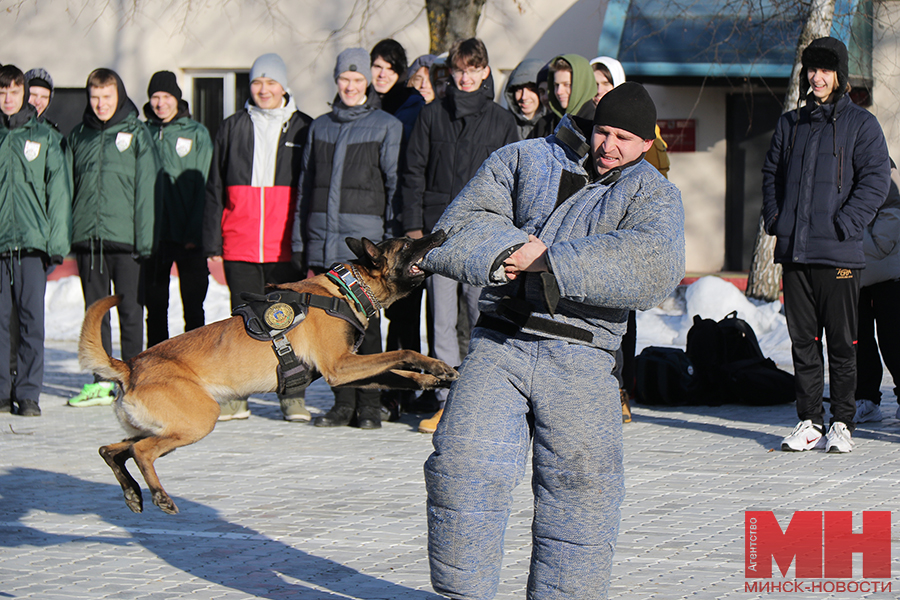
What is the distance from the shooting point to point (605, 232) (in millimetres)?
3121

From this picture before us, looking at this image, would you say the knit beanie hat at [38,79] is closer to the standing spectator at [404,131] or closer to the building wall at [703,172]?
the standing spectator at [404,131]

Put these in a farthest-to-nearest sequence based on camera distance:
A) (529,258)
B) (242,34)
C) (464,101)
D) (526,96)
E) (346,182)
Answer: (242,34)
(526,96)
(346,182)
(464,101)
(529,258)

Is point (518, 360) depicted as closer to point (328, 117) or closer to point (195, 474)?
point (195, 474)

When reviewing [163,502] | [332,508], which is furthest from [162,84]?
[163,502]

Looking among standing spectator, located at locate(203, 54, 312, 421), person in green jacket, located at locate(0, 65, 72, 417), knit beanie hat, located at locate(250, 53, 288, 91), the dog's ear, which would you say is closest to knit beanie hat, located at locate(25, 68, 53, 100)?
person in green jacket, located at locate(0, 65, 72, 417)

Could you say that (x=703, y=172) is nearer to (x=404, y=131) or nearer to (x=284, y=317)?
(x=404, y=131)

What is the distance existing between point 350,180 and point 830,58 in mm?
3283

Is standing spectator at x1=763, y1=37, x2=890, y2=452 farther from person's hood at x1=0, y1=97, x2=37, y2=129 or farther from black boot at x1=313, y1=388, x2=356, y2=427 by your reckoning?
person's hood at x1=0, y1=97, x2=37, y2=129

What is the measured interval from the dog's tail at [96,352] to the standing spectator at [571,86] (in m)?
3.46

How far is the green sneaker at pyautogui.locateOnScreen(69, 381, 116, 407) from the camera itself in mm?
8352

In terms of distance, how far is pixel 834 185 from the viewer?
6137mm

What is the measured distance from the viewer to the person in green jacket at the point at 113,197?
7977mm

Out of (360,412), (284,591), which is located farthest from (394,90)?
(284,591)

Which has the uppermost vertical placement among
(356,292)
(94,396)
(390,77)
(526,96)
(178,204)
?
(390,77)
